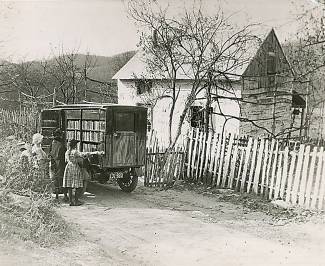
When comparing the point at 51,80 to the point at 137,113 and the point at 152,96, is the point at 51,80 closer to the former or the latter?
the point at 152,96

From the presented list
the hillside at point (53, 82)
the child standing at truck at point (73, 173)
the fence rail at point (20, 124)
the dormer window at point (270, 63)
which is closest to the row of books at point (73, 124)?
the child standing at truck at point (73, 173)

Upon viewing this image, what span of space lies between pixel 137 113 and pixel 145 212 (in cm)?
267

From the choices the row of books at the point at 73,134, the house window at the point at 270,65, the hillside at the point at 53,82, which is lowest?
the row of books at the point at 73,134

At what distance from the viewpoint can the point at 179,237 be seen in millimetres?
6137

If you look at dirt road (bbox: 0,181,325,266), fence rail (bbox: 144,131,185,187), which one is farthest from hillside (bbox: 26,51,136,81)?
dirt road (bbox: 0,181,325,266)

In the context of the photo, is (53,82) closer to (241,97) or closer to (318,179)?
(241,97)

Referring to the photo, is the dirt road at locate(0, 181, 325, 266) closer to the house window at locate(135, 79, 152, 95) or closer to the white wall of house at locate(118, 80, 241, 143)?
the white wall of house at locate(118, 80, 241, 143)

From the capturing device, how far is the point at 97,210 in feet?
25.7

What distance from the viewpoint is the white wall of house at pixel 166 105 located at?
18.3m

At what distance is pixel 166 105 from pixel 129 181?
11.1 metres

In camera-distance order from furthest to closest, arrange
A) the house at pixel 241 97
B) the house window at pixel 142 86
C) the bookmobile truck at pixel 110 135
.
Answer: the house window at pixel 142 86
the house at pixel 241 97
the bookmobile truck at pixel 110 135

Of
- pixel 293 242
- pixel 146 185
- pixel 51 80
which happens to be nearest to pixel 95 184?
pixel 146 185

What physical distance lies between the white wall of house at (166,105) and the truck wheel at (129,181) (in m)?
8.03

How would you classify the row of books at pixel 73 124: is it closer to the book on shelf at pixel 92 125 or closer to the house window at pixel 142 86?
the book on shelf at pixel 92 125
